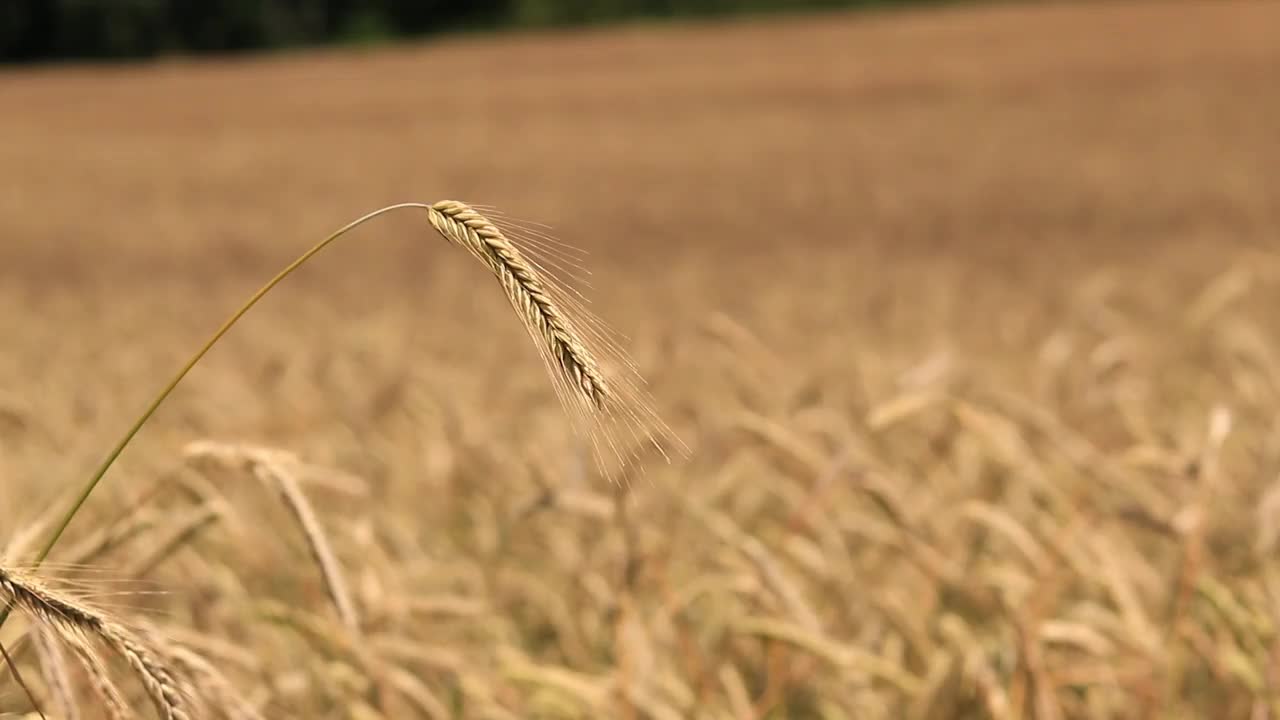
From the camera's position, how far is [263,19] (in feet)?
128

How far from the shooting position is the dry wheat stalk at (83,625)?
2.67 feet

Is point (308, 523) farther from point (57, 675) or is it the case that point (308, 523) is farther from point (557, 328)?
point (557, 328)

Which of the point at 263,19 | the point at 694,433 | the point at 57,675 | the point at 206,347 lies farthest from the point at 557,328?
the point at 263,19

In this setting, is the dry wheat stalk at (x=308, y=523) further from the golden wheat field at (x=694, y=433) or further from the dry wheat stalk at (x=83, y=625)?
the dry wheat stalk at (x=83, y=625)

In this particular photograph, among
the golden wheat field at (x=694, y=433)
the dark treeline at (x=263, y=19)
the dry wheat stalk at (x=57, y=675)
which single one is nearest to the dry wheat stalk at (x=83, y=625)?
the golden wheat field at (x=694, y=433)

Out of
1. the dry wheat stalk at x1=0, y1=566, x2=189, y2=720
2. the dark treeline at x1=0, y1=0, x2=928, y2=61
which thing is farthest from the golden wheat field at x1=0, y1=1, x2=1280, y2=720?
the dark treeline at x1=0, y1=0, x2=928, y2=61

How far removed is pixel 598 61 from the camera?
1135 inches

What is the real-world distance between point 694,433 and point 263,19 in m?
37.4

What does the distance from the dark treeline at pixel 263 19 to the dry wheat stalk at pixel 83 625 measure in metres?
37.7

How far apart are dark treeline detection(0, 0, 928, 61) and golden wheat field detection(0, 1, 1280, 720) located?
18.7 metres

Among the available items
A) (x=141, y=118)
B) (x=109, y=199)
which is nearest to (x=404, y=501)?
(x=109, y=199)

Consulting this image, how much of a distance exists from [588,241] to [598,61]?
1658 centimetres

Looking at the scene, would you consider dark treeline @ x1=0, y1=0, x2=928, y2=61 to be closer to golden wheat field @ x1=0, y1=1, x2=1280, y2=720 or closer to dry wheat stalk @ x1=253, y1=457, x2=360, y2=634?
golden wheat field @ x1=0, y1=1, x2=1280, y2=720

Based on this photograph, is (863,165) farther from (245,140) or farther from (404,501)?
(404,501)
